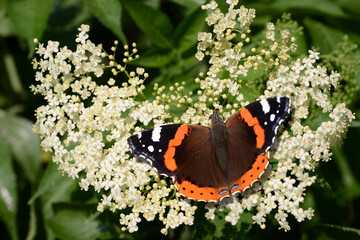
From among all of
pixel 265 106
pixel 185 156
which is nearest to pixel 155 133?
pixel 185 156

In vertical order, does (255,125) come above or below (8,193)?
below

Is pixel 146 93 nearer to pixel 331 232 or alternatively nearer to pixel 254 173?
pixel 254 173

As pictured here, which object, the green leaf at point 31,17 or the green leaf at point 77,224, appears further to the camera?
the green leaf at point 77,224

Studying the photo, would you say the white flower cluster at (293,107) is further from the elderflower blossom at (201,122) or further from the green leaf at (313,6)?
the green leaf at (313,6)

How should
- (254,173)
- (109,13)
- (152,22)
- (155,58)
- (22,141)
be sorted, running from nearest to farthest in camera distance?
(254,173) → (109,13) → (152,22) → (155,58) → (22,141)

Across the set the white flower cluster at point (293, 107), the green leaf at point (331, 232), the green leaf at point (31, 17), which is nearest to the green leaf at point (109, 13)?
the green leaf at point (31, 17)

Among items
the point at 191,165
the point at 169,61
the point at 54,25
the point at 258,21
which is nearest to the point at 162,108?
the point at 191,165

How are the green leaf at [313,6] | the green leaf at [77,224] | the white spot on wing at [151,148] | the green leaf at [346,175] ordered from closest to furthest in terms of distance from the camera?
the white spot on wing at [151,148] → the green leaf at [77,224] → the green leaf at [313,6] → the green leaf at [346,175]

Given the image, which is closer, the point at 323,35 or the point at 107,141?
the point at 107,141
